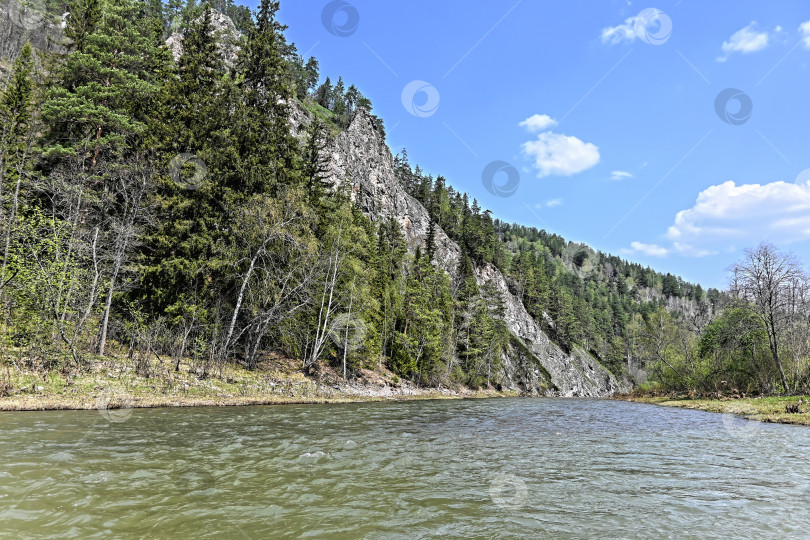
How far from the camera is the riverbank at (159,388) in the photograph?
1662 cm

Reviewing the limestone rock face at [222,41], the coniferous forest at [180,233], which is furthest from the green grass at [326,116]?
the coniferous forest at [180,233]

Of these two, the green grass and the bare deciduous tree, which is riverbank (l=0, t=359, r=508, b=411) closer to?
the bare deciduous tree

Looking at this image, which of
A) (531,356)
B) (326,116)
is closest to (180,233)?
(531,356)

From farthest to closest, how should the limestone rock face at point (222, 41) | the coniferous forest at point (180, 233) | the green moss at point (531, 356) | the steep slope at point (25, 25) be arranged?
the green moss at point (531, 356), the steep slope at point (25, 25), the limestone rock face at point (222, 41), the coniferous forest at point (180, 233)

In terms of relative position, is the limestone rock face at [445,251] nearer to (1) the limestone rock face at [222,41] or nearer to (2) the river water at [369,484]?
(1) the limestone rock face at [222,41]

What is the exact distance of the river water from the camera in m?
5.89

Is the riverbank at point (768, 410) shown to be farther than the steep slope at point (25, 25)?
No

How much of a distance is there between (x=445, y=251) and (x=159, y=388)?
79198mm

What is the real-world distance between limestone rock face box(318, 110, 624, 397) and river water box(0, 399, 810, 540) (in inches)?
2694

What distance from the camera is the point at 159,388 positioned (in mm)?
21078

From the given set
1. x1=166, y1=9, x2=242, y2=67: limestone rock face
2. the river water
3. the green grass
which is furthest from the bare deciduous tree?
the green grass

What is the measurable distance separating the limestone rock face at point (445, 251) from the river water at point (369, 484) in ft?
225

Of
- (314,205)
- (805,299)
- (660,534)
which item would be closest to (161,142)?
(314,205)

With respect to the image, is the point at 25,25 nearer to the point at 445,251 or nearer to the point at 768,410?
the point at 445,251
